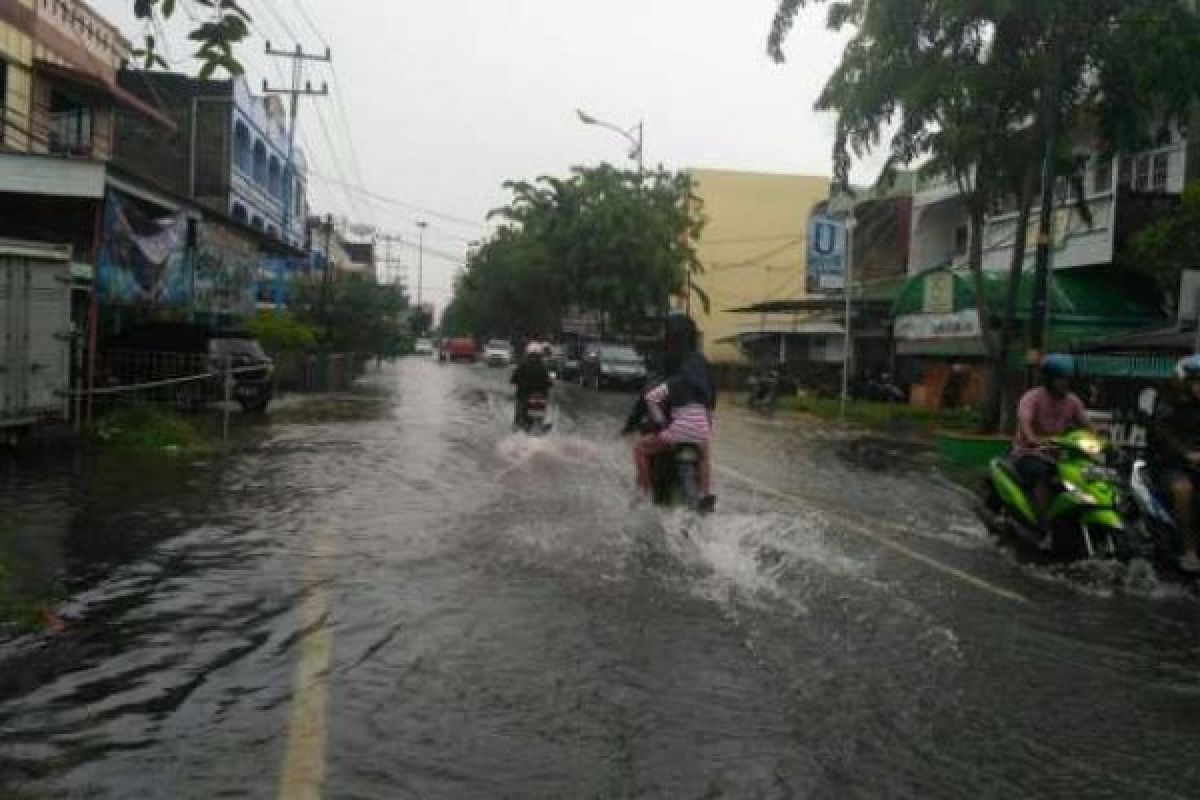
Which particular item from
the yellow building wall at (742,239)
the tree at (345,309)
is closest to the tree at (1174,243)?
the tree at (345,309)

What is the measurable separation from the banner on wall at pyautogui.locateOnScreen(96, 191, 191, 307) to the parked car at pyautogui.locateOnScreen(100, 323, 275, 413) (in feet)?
9.69

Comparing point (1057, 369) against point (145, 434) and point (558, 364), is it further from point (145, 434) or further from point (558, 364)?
point (558, 364)

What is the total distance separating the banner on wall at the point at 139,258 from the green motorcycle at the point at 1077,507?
12.6 metres

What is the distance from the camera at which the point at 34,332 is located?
15.1 m

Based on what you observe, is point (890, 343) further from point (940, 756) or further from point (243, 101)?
point (940, 756)

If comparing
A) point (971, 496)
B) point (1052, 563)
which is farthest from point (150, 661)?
point (971, 496)

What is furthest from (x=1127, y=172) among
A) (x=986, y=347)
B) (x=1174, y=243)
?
(x=986, y=347)

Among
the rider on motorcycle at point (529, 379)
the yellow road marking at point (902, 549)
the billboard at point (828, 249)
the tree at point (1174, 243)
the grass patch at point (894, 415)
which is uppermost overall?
the billboard at point (828, 249)

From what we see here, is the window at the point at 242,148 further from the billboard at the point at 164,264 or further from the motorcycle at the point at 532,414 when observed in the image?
the motorcycle at the point at 532,414

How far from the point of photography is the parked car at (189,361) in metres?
22.9

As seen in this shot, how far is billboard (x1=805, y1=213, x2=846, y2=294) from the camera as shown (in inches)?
1594

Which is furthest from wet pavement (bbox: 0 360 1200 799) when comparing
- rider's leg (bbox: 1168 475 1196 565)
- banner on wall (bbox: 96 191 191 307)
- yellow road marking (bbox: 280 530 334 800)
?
banner on wall (bbox: 96 191 191 307)

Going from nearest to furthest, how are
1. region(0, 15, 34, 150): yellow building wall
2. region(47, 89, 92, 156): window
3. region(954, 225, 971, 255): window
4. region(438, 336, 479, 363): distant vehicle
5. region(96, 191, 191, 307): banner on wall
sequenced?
1. region(96, 191, 191, 307): banner on wall
2. region(0, 15, 34, 150): yellow building wall
3. region(47, 89, 92, 156): window
4. region(954, 225, 971, 255): window
5. region(438, 336, 479, 363): distant vehicle

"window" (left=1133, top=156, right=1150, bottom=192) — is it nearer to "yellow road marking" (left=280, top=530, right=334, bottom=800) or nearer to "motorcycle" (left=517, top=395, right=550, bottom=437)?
"motorcycle" (left=517, top=395, right=550, bottom=437)
